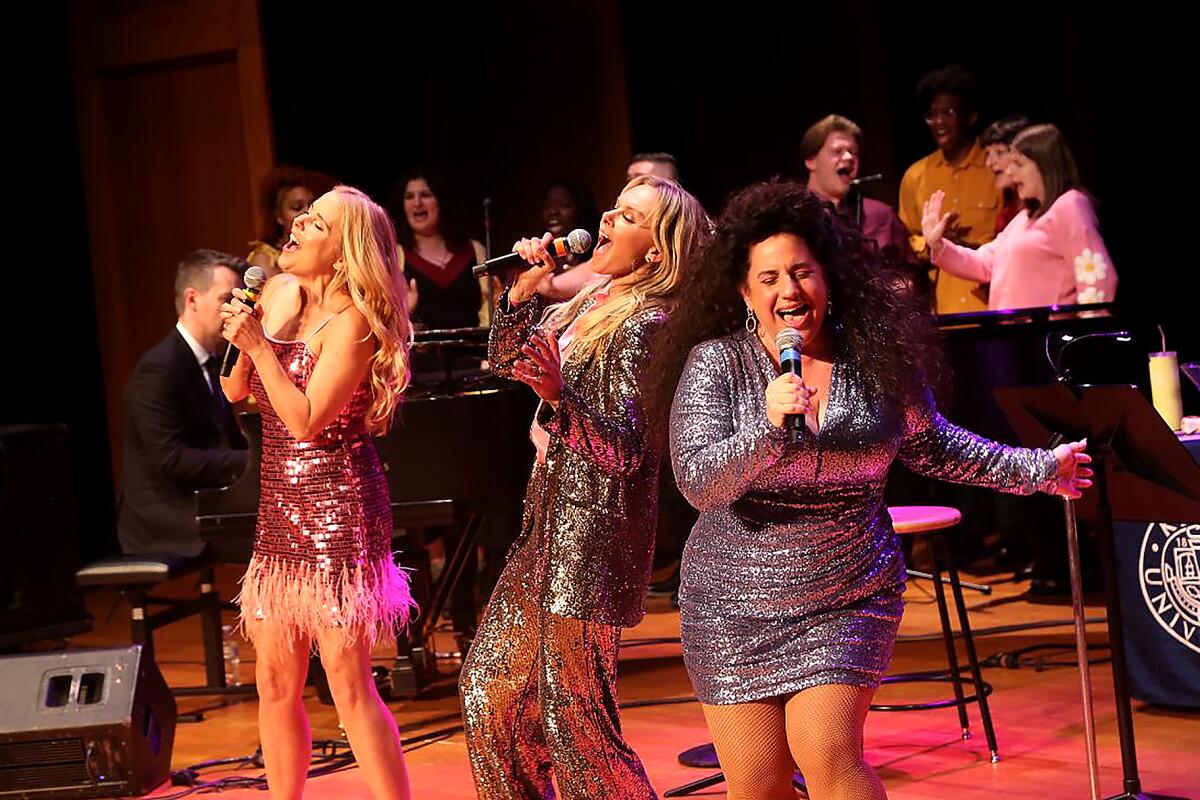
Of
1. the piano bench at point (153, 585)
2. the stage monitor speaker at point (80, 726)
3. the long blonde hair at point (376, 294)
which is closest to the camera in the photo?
A: the long blonde hair at point (376, 294)

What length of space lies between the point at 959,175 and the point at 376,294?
4222mm

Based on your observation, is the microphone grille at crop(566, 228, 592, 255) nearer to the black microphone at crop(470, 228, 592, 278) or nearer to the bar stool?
the black microphone at crop(470, 228, 592, 278)

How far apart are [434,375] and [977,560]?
3172mm

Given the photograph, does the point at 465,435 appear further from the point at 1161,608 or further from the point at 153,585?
the point at 1161,608

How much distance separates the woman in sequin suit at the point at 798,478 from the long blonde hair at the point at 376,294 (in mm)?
1038

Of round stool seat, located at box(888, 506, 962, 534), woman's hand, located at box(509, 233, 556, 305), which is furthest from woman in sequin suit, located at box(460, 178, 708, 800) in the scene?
round stool seat, located at box(888, 506, 962, 534)

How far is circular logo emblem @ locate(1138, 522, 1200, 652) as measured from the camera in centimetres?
461

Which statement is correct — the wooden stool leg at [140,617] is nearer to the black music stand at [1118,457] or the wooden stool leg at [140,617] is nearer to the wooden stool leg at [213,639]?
the wooden stool leg at [213,639]

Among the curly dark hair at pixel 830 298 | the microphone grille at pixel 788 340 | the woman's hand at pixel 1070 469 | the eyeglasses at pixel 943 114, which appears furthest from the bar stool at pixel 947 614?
the eyeglasses at pixel 943 114

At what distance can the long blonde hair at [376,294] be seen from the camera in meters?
3.85

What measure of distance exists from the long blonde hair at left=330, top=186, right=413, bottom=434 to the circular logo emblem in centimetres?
227

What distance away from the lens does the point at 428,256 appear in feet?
23.8

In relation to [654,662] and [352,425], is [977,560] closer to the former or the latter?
[654,662]

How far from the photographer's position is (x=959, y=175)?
291 inches
